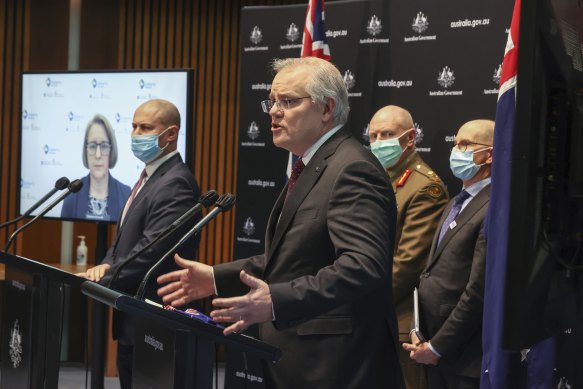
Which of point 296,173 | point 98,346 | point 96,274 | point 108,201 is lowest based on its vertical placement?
point 98,346

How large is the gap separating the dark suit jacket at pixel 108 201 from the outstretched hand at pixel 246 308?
12.0 feet

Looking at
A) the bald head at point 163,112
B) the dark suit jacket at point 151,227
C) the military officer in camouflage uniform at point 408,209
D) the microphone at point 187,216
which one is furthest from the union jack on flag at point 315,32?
the microphone at point 187,216

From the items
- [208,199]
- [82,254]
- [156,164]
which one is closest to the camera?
[208,199]

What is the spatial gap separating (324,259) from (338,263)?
20 cm

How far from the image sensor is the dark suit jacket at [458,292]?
349 cm

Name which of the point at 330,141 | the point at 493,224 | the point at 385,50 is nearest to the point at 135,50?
the point at 385,50

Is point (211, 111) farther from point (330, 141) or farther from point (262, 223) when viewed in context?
point (330, 141)

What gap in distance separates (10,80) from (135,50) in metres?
1.08

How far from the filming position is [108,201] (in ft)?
19.0

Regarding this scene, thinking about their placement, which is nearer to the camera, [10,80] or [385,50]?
[385,50]

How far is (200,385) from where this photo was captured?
223cm

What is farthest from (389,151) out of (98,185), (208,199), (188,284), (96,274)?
(98,185)

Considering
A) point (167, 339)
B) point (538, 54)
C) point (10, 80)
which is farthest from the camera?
point (10, 80)

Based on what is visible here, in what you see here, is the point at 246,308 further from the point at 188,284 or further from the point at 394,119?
the point at 394,119
